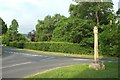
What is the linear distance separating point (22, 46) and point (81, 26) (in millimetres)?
22420

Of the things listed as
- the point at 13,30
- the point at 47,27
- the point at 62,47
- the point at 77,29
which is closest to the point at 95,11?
the point at 77,29

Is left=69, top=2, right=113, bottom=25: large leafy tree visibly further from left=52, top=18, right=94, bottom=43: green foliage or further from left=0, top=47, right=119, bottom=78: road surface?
left=0, top=47, right=119, bottom=78: road surface

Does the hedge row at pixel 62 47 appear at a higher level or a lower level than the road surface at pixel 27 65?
higher

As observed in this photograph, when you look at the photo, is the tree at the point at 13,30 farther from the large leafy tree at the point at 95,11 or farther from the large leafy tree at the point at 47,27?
the large leafy tree at the point at 95,11

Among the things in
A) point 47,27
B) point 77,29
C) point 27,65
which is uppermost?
point 47,27

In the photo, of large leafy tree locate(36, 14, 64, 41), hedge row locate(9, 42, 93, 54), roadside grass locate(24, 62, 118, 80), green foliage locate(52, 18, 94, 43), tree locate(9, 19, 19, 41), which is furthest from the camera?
tree locate(9, 19, 19, 41)

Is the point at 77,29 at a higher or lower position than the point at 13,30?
lower

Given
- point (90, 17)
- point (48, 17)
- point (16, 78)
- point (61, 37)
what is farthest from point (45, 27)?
point (16, 78)

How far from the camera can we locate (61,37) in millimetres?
55688

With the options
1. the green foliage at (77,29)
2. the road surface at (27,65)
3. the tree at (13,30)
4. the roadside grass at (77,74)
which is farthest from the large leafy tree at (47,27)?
the roadside grass at (77,74)

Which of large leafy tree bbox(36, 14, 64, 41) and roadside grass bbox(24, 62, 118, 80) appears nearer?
roadside grass bbox(24, 62, 118, 80)

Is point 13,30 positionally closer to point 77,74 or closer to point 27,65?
point 27,65

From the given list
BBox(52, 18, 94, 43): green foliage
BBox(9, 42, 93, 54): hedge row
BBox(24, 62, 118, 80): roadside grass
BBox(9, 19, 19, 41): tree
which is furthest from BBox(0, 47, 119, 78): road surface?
BBox(9, 19, 19, 41): tree

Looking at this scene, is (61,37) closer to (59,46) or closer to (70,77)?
(59,46)
